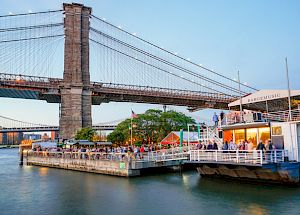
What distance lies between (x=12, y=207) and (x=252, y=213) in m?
13.6

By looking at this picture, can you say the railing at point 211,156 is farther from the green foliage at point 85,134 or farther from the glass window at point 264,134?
the green foliage at point 85,134

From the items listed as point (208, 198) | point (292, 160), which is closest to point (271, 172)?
point (292, 160)

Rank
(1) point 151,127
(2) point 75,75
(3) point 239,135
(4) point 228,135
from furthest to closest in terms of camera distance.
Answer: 1. (1) point 151,127
2. (2) point 75,75
3. (4) point 228,135
4. (3) point 239,135

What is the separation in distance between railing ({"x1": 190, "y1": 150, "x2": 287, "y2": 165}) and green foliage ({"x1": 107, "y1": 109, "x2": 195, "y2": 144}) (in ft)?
117

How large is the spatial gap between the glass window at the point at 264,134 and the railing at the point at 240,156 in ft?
5.19

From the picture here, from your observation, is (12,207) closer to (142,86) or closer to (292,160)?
(292,160)

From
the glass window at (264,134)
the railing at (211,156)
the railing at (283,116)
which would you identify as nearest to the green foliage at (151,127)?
the railing at (211,156)

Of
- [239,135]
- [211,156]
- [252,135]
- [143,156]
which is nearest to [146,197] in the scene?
[211,156]

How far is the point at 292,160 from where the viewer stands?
22.1 meters

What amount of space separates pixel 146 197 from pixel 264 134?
9.72 m

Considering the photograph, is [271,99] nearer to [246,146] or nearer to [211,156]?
[246,146]

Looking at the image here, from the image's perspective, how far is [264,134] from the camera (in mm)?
23391

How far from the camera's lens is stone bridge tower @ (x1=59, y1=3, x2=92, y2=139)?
54562 millimetres

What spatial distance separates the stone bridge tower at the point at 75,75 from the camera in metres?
54.6
